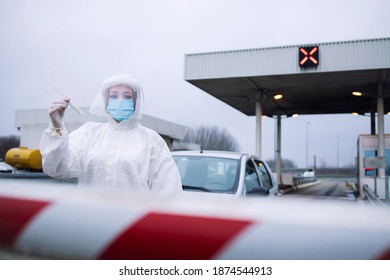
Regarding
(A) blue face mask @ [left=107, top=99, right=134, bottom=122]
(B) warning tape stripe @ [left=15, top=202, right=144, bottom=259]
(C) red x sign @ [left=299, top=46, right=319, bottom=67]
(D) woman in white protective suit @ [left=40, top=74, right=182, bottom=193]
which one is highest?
(C) red x sign @ [left=299, top=46, right=319, bottom=67]

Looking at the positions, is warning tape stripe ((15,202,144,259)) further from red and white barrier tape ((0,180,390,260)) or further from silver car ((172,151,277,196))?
silver car ((172,151,277,196))

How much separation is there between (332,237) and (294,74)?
16080mm

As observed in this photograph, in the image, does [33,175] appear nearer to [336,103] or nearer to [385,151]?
[385,151]

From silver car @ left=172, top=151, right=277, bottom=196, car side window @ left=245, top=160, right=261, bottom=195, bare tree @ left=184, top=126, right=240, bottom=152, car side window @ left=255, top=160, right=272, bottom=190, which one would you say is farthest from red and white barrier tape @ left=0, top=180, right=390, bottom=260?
bare tree @ left=184, top=126, right=240, bottom=152

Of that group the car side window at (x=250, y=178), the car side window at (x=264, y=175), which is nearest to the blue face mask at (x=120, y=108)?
the car side window at (x=250, y=178)

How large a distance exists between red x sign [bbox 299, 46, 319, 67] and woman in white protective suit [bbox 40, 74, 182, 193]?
13.5m

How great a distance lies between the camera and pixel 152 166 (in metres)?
2.82

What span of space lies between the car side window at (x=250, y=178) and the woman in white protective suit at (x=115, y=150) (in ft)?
9.17

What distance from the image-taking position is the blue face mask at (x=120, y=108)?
296 cm

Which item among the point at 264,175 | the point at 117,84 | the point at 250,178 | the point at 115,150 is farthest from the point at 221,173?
the point at 115,150

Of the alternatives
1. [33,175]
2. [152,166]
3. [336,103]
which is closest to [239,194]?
[152,166]

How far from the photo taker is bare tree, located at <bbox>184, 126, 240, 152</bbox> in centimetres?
6444

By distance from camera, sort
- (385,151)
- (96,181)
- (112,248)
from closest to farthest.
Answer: (112,248), (96,181), (385,151)

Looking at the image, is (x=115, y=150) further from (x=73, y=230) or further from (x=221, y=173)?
(x=221, y=173)
